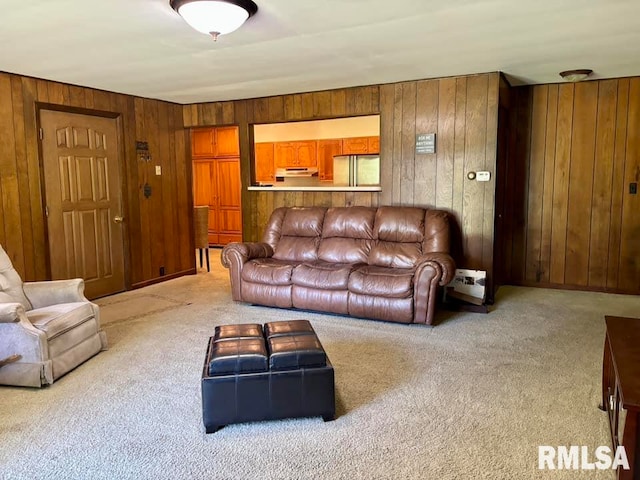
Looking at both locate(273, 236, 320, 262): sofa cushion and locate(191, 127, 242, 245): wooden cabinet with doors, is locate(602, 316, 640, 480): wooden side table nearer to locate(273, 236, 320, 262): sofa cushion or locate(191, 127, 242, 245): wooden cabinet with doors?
locate(273, 236, 320, 262): sofa cushion

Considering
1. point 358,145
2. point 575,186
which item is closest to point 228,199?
point 358,145

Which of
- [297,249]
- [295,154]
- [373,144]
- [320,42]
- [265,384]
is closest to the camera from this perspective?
[265,384]

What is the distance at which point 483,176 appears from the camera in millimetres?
4621

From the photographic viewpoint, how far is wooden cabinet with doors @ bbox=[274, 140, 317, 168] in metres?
8.36

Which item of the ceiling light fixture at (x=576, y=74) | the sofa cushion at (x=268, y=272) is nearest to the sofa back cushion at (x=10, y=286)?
the sofa cushion at (x=268, y=272)

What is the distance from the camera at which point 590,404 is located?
2611 mm

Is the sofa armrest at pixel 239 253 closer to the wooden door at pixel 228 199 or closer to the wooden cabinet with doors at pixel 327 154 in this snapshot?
the wooden door at pixel 228 199

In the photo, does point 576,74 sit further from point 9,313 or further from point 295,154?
point 9,313

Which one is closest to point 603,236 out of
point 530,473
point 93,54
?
point 530,473

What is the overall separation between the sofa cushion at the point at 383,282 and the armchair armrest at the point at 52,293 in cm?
214

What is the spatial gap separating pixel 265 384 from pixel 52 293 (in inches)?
77.7

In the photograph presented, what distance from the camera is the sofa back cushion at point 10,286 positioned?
10.6 feet

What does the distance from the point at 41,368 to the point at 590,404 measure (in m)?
3.13

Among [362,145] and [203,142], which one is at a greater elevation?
[203,142]
